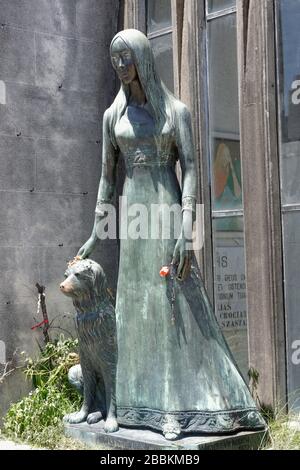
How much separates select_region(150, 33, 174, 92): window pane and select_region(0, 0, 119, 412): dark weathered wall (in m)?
0.73

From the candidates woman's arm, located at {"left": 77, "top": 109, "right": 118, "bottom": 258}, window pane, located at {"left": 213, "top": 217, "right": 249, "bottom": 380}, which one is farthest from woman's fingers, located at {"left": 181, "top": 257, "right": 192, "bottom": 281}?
window pane, located at {"left": 213, "top": 217, "right": 249, "bottom": 380}

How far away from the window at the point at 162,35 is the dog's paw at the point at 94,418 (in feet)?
12.1

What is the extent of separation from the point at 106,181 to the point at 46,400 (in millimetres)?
2320

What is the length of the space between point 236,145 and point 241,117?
39cm

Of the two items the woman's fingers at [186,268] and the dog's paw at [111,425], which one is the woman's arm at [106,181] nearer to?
the woman's fingers at [186,268]

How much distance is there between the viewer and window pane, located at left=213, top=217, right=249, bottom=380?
27.4 feet

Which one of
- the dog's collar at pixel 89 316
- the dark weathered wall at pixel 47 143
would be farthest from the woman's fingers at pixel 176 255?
the dark weathered wall at pixel 47 143

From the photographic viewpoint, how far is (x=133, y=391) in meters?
6.64

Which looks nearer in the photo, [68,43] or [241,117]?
[241,117]

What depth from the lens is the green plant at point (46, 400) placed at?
7486 mm

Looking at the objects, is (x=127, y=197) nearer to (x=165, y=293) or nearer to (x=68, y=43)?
(x=165, y=293)

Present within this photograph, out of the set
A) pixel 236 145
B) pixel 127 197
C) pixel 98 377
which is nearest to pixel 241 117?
pixel 236 145

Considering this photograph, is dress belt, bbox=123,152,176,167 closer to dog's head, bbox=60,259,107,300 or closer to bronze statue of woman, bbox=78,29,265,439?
bronze statue of woman, bbox=78,29,265,439
